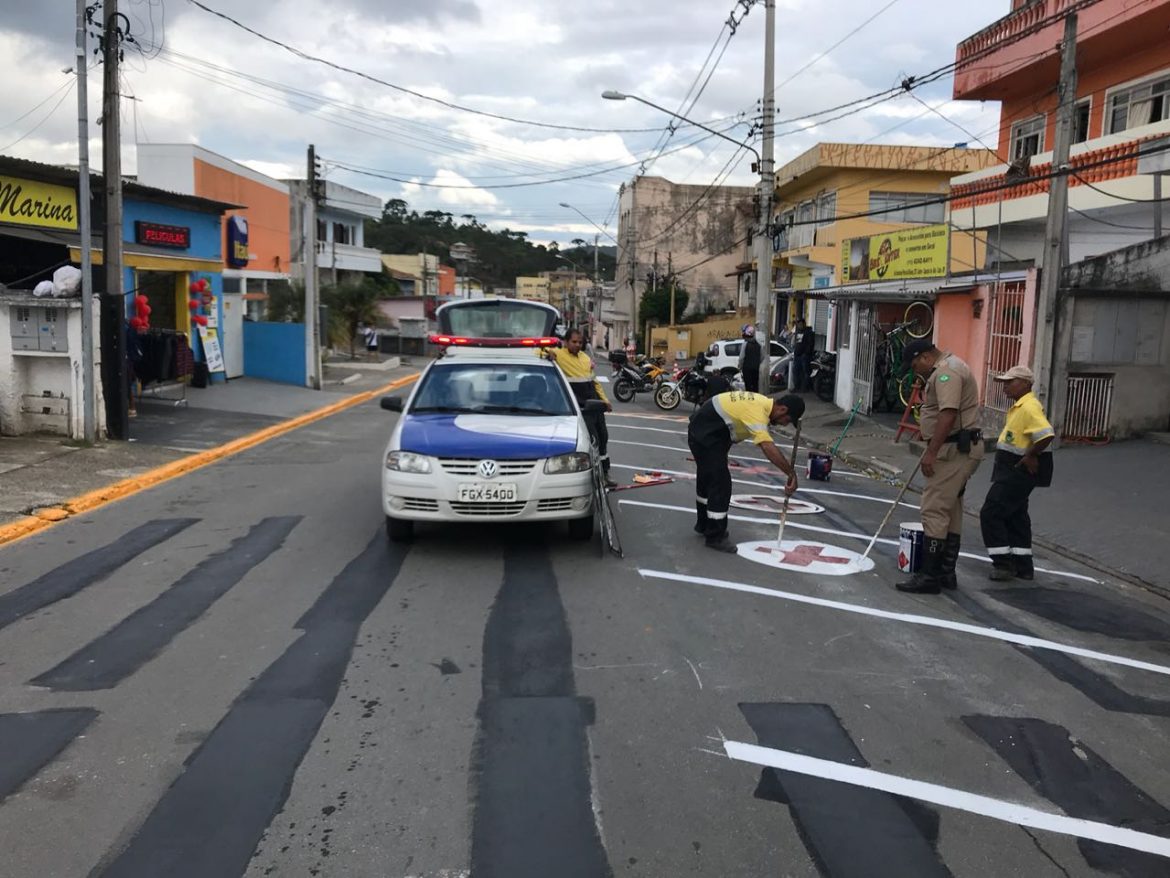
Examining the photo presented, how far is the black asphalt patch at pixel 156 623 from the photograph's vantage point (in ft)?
17.3

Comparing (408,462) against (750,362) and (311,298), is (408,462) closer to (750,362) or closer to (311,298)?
(750,362)

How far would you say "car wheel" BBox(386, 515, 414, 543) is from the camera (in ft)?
26.3

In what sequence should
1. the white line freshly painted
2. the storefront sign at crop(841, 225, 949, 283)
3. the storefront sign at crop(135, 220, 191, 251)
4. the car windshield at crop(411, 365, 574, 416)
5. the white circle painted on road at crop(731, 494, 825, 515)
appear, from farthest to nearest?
1. the storefront sign at crop(135, 220, 191, 251)
2. the storefront sign at crop(841, 225, 949, 283)
3. the white circle painted on road at crop(731, 494, 825, 515)
4. the car windshield at crop(411, 365, 574, 416)
5. the white line freshly painted

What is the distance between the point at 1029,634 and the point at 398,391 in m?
21.5

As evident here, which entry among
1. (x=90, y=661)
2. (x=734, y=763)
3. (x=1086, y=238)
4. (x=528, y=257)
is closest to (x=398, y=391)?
(x=1086, y=238)

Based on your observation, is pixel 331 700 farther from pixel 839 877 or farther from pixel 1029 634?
pixel 1029 634

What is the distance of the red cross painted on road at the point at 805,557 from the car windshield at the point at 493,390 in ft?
7.37

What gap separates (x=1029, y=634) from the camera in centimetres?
638

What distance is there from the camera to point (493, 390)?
8859 millimetres

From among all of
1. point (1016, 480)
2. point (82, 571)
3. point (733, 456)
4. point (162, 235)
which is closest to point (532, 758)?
point (82, 571)

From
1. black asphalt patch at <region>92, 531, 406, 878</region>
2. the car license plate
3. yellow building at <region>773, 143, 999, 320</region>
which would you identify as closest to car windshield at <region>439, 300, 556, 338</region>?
the car license plate

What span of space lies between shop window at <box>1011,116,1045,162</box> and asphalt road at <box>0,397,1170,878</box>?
1675 centimetres

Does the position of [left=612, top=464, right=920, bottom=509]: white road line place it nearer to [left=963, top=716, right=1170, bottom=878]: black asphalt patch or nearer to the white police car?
the white police car

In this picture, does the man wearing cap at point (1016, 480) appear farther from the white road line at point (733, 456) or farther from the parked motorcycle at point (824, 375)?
the parked motorcycle at point (824, 375)
